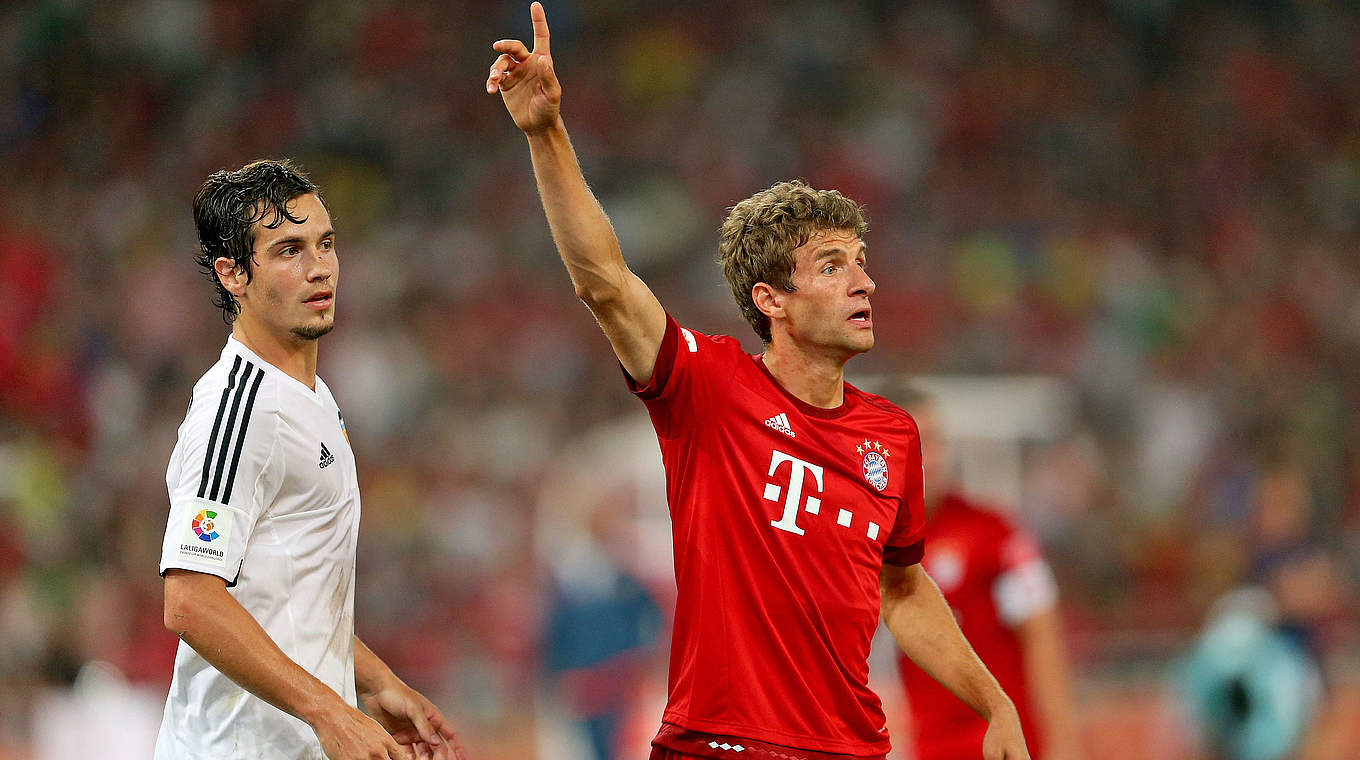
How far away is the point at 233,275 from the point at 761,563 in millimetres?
1415

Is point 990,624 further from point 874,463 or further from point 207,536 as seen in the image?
point 207,536

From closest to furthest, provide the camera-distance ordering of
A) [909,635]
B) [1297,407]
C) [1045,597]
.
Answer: [909,635] → [1045,597] → [1297,407]

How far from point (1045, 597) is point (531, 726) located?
656cm

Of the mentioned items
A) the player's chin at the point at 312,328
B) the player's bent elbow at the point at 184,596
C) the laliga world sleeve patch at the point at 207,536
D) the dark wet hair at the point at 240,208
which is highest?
the dark wet hair at the point at 240,208

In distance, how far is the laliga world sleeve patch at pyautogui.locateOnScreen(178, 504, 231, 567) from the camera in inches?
116

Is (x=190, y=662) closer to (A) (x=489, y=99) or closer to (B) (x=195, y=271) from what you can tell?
A: (B) (x=195, y=271)

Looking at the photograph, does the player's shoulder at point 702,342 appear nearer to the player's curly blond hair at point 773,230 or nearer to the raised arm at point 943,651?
the player's curly blond hair at point 773,230

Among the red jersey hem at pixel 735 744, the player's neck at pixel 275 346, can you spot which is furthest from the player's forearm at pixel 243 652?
the red jersey hem at pixel 735 744

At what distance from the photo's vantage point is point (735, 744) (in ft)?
11.0

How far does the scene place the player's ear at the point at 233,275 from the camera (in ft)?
10.8

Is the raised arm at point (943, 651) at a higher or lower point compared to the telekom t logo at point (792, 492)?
lower

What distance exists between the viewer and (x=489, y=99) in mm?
15328

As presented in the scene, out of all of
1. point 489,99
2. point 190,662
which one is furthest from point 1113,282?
point 190,662

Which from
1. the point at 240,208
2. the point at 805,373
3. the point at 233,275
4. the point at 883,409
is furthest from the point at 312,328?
the point at 883,409
